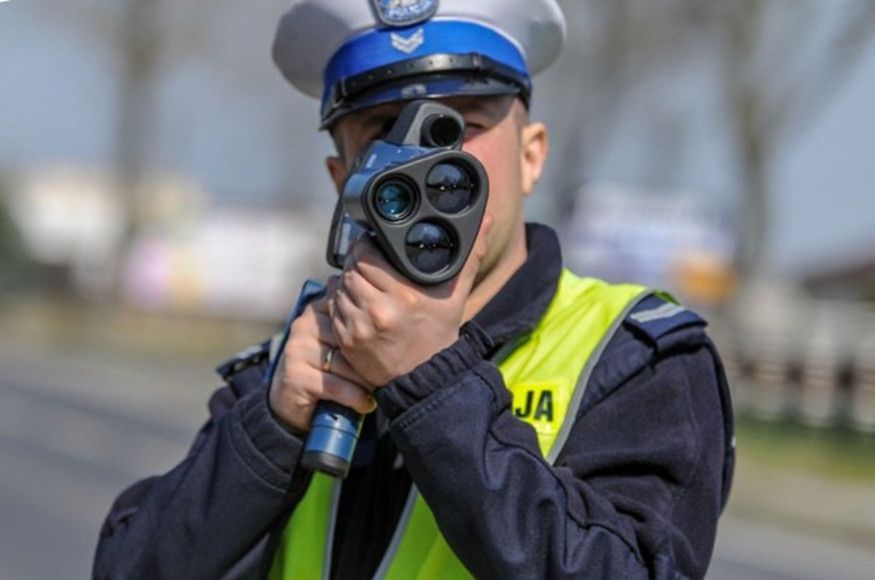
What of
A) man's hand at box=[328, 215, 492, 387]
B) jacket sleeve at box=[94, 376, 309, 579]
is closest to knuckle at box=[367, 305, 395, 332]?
man's hand at box=[328, 215, 492, 387]

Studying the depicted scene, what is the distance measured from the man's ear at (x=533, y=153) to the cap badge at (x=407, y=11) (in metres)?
0.23

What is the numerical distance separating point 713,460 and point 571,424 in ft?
0.51

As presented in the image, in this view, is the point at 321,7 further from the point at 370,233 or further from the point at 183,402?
the point at 183,402

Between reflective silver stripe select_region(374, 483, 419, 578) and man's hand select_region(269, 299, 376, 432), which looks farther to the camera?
reflective silver stripe select_region(374, 483, 419, 578)

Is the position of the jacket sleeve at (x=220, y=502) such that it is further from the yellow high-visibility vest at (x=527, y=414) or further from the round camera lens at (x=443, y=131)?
the round camera lens at (x=443, y=131)

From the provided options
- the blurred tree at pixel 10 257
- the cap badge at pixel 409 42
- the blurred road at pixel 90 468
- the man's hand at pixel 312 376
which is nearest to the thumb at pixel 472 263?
the man's hand at pixel 312 376

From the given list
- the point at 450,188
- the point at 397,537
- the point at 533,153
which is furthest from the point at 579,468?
the point at 533,153

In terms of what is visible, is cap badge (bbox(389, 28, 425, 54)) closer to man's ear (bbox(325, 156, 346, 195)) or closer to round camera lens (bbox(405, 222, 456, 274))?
man's ear (bbox(325, 156, 346, 195))

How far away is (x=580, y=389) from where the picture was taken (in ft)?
5.93

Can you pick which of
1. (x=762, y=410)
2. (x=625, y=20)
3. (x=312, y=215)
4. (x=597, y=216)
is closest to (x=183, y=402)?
(x=597, y=216)

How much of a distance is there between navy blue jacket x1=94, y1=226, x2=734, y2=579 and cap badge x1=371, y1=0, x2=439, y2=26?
1.08 feet

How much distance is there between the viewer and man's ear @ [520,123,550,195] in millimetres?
2037

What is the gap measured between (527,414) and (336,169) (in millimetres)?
426

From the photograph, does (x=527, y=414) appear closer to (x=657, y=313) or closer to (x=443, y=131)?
(x=657, y=313)
